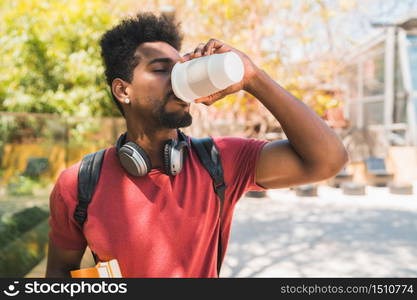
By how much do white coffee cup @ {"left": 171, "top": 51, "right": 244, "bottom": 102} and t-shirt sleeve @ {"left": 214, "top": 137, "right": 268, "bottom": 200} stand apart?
0.32 m

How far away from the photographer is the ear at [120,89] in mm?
1722

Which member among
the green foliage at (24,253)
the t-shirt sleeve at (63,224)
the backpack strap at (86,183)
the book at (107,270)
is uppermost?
the backpack strap at (86,183)

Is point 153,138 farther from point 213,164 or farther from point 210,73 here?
point 210,73

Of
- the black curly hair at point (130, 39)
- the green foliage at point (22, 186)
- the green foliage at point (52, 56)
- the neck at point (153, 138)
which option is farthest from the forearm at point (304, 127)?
the green foliage at point (52, 56)

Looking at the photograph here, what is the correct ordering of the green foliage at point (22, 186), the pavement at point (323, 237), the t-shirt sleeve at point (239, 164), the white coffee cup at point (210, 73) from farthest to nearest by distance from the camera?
the green foliage at point (22, 186) < the pavement at point (323, 237) < the t-shirt sleeve at point (239, 164) < the white coffee cup at point (210, 73)

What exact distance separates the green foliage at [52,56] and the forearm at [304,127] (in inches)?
331

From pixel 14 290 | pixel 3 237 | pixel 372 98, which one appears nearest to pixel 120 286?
pixel 14 290

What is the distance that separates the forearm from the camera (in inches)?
57.7

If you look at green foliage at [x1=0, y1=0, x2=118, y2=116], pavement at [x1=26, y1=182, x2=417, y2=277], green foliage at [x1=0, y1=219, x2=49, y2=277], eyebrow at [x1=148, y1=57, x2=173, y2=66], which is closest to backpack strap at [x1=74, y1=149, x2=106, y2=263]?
eyebrow at [x1=148, y1=57, x2=173, y2=66]

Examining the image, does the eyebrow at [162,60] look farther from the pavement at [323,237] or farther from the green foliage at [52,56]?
the green foliage at [52,56]

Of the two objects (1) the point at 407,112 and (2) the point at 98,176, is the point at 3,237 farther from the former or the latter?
(1) the point at 407,112

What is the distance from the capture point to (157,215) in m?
1.44

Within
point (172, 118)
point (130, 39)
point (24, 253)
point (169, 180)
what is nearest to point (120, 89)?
point (130, 39)

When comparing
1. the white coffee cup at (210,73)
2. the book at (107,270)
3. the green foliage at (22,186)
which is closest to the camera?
the white coffee cup at (210,73)
